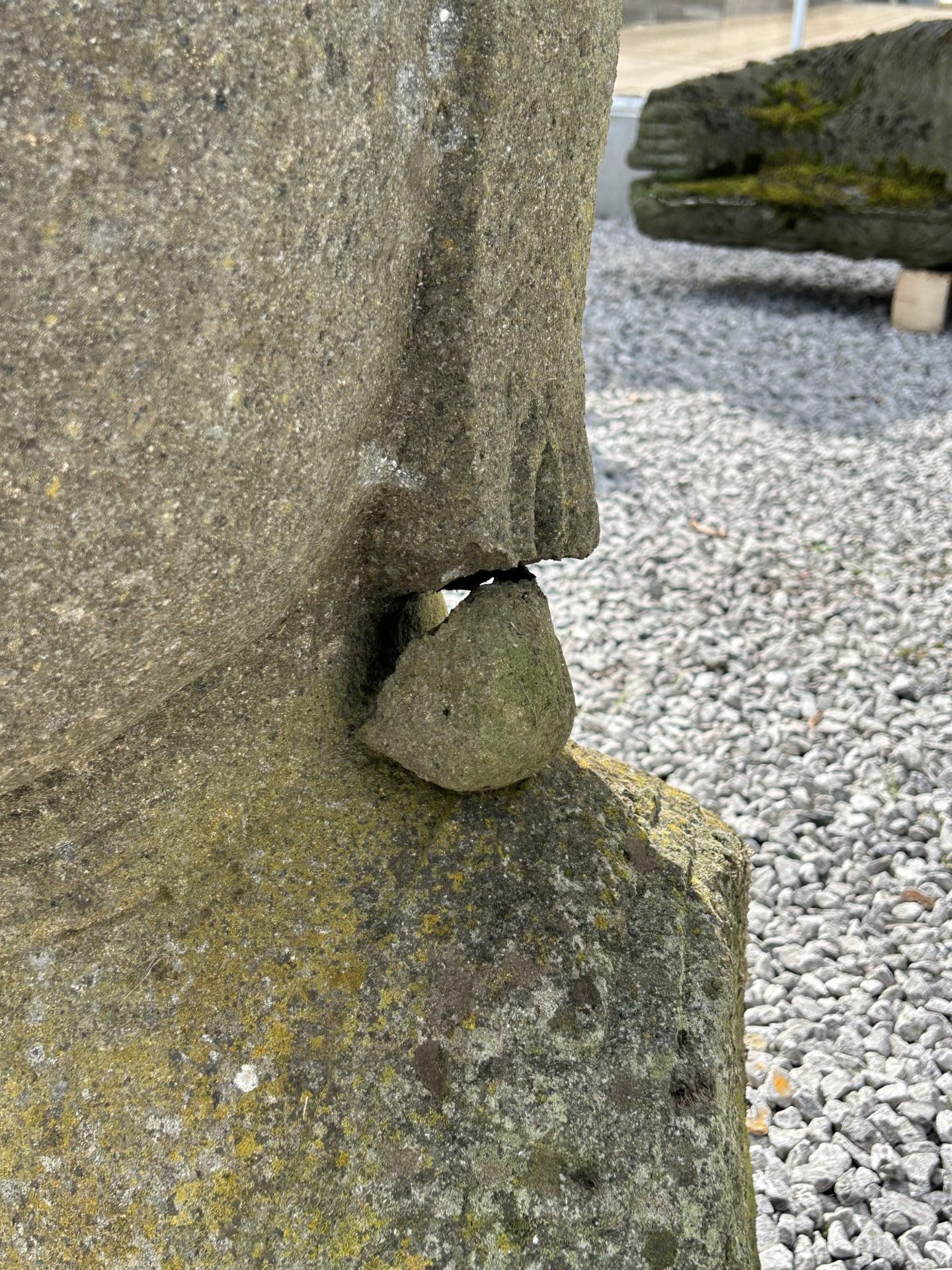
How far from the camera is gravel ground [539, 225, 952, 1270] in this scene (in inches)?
70.7

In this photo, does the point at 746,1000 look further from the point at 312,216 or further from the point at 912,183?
the point at 912,183

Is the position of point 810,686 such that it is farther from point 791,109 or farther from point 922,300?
point 791,109

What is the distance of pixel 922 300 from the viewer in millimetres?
5344

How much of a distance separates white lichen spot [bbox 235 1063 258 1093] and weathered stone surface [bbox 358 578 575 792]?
29cm

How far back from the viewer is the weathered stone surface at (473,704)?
1.11m

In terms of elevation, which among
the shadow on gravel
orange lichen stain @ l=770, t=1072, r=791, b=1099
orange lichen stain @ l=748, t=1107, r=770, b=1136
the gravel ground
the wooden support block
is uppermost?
the wooden support block

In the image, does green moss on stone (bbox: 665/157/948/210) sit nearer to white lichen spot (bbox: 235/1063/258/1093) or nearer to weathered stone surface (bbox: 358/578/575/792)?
weathered stone surface (bbox: 358/578/575/792)

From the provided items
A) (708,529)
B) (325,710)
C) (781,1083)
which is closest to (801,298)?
(708,529)

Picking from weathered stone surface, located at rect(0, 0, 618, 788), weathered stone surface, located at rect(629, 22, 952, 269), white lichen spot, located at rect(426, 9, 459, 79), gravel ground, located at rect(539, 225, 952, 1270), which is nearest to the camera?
weathered stone surface, located at rect(0, 0, 618, 788)

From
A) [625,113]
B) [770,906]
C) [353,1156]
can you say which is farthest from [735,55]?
[353,1156]

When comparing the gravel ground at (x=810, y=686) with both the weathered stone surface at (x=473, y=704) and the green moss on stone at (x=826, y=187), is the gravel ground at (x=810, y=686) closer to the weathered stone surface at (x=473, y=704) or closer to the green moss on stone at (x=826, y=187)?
the green moss on stone at (x=826, y=187)

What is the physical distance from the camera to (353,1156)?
1009mm

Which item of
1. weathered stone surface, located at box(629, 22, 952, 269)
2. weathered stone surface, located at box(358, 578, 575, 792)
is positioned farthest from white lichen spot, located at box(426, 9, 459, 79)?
weathered stone surface, located at box(629, 22, 952, 269)

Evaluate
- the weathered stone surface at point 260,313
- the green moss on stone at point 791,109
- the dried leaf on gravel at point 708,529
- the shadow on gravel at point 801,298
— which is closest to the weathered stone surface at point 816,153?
the green moss on stone at point 791,109
